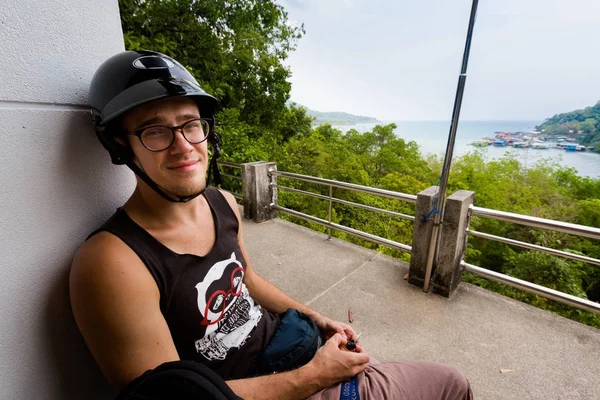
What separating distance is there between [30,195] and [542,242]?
46.8ft

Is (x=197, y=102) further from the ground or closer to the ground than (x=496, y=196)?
further from the ground

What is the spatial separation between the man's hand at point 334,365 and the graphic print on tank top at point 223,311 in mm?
322

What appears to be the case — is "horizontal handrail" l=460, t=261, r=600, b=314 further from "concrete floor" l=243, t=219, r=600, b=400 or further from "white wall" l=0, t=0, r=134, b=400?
"white wall" l=0, t=0, r=134, b=400

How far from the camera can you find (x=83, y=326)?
86 cm

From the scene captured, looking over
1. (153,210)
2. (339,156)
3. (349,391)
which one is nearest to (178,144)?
(153,210)

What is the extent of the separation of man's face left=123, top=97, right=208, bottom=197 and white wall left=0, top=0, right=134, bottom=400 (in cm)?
15

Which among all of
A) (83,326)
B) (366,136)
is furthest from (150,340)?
(366,136)

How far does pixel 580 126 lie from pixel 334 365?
3639 cm

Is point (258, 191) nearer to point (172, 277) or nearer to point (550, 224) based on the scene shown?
point (550, 224)

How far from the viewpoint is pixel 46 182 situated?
855 millimetres

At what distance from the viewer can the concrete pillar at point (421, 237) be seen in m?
3.13

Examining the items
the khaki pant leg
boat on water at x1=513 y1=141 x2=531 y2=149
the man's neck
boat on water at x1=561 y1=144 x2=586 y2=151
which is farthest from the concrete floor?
boat on water at x1=561 y1=144 x2=586 y2=151

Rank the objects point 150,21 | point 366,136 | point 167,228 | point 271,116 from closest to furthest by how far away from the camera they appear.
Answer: point 167,228 < point 150,21 < point 271,116 < point 366,136

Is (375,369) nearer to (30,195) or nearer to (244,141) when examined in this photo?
(30,195)
